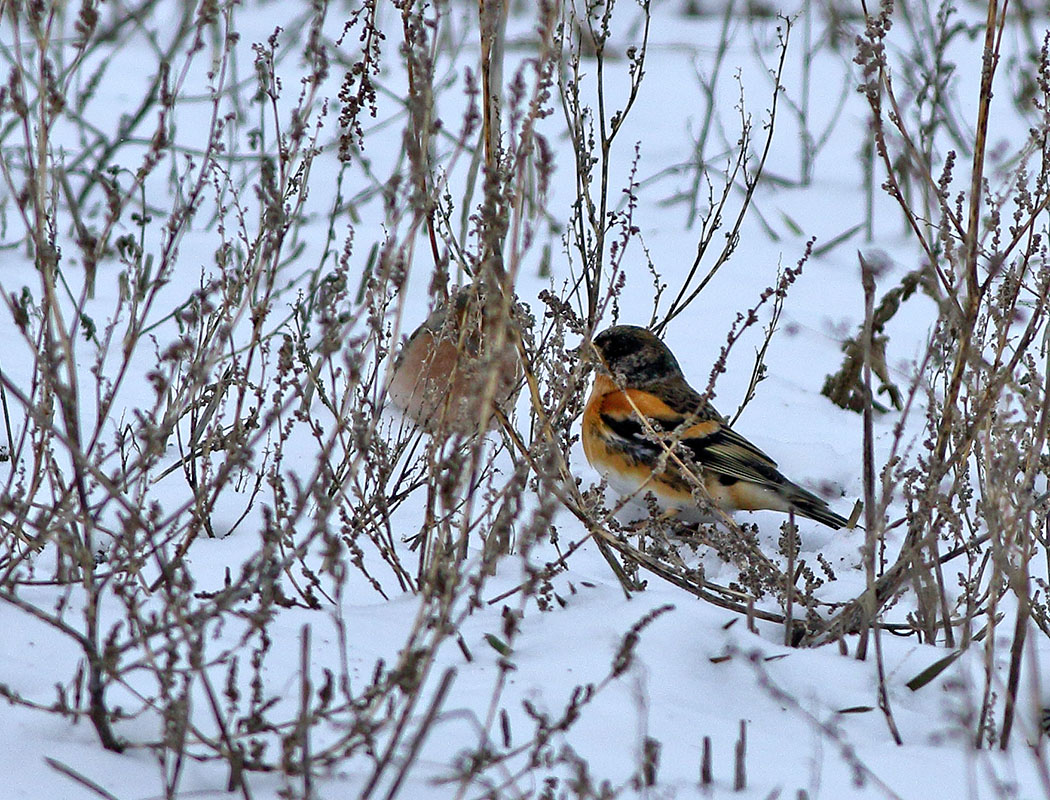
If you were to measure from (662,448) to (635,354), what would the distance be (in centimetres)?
54

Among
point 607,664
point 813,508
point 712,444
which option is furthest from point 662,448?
point 607,664

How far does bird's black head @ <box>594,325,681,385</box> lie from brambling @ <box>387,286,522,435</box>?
352mm

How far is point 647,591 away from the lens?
3.34 m

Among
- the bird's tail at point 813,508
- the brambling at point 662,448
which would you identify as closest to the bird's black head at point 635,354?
the brambling at point 662,448

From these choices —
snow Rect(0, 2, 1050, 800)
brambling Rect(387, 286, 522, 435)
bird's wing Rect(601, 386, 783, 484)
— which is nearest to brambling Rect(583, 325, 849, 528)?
bird's wing Rect(601, 386, 783, 484)

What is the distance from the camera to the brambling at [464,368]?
2.13 metres

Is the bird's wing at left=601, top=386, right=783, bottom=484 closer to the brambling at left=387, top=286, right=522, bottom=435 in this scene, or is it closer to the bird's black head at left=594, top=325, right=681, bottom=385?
the bird's black head at left=594, top=325, right=681, bottom=385

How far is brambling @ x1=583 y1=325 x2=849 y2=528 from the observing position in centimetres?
434

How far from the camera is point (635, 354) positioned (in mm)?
4664

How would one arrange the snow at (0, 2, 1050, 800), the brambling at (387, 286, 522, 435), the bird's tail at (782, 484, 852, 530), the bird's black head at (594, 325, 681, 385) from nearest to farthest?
the brambling at (387, 286, 522, 435)
the snow at (0, 2, 1050, 800)
the bird's tail at (782, 484, 852, 530)
the bird's black head at (594, 325, 681, 385)

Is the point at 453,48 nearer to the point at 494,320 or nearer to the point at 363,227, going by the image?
the point at 363,227

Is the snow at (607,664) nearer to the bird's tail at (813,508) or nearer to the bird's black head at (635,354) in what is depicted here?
the bird's tail at (813,508)

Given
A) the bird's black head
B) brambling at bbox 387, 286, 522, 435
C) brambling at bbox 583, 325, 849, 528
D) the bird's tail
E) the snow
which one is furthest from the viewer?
the bird's black head

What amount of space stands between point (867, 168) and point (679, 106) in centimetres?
189
